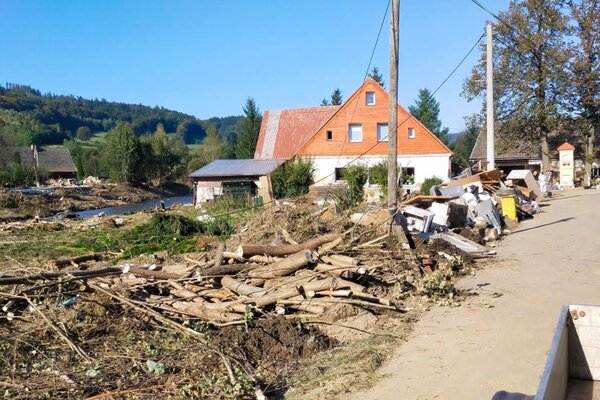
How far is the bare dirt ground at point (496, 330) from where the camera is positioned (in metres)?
5.43

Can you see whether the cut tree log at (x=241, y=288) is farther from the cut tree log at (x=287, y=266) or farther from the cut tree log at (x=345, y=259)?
the cut tree log at (x=345, y=259)

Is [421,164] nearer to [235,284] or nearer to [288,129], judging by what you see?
[288,129]

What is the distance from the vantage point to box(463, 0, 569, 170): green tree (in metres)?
38.6

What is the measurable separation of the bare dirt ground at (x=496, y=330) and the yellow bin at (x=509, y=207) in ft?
17.0

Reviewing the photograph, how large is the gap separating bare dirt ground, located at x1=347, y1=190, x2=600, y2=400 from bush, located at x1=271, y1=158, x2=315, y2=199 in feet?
76.2

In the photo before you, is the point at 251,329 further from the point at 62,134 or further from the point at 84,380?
the point at 62,134

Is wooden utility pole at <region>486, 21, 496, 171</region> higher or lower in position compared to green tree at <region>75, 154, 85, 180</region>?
higher

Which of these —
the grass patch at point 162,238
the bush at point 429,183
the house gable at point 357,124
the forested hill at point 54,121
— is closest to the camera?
the grass patch at point 162,238

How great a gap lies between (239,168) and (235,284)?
1192 inches

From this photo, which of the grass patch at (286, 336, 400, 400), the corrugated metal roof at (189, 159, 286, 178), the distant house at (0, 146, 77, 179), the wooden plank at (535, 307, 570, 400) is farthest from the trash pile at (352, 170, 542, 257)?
the distant house at (0, 146, 77, 179)

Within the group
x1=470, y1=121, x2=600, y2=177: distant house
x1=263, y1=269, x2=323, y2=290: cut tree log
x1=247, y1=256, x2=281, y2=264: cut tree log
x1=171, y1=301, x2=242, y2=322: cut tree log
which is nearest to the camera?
x1=171, y1=301, x2=242, y2=322: cut tree log

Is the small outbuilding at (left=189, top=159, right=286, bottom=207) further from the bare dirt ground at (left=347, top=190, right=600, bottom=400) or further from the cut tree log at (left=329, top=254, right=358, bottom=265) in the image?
the cut tree log at (left=329, top=254, right=358, bottom=265)

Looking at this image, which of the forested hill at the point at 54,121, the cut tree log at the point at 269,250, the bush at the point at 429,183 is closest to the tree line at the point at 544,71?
the bush at the point at 429,183

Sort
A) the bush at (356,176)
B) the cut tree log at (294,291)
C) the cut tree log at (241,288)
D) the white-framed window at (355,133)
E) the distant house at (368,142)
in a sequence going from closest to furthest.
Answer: the cut tree log at (294,291) < the cut tree log at (241,288) < the bush at (356,176) < the distant house at (368,142) < the white-framed window at (355,133)
